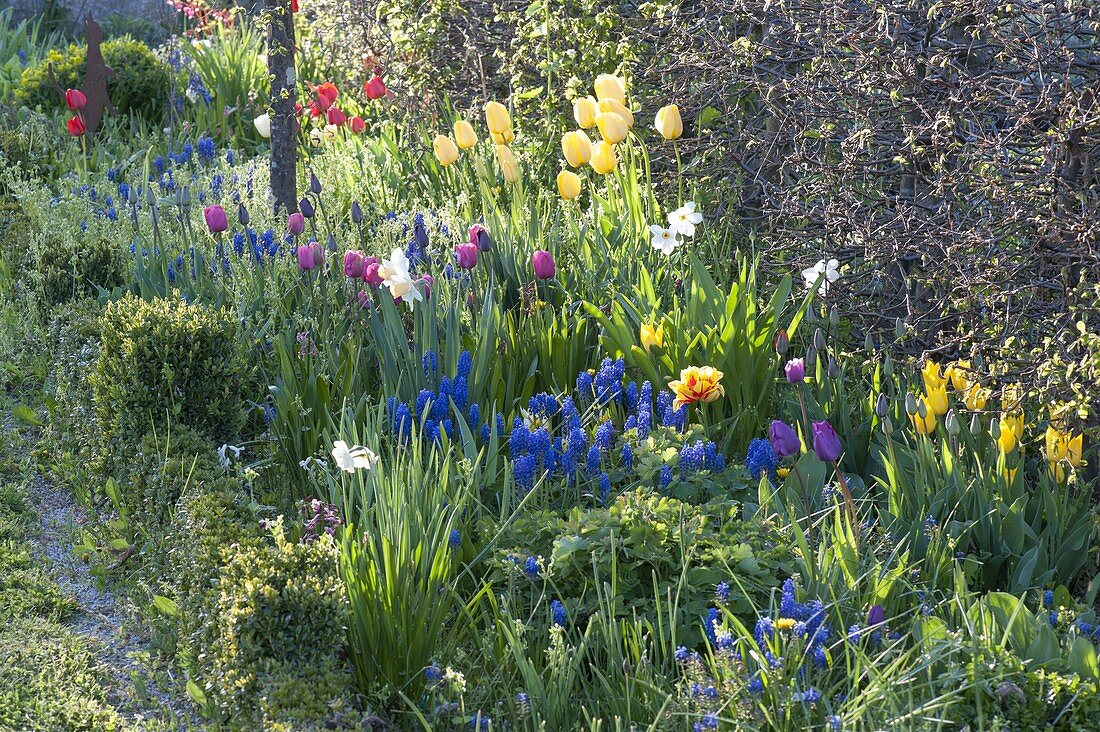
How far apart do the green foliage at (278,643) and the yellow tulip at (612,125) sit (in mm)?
2175

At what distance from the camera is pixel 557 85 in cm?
549

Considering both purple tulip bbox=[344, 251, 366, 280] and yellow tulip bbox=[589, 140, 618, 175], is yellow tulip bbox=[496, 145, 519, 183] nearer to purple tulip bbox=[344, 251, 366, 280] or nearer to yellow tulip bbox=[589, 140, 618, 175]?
yellow tulip bbox=[589, 140, 618, 175]

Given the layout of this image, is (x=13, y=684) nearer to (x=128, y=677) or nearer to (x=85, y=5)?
(x=128, y=677)

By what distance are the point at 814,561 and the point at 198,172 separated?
15.2 feet

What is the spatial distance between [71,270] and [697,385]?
272 cm

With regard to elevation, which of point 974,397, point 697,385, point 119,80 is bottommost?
point 974,397

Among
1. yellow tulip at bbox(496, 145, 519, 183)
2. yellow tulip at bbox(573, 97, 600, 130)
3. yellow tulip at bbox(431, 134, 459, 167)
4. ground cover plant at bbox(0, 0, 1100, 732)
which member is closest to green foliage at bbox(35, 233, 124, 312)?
ground cover plant at bbox(0, 0, 1100, 732)

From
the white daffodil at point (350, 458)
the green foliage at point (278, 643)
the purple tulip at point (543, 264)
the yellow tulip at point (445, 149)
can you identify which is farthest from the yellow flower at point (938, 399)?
the yellow tulip at point (445, 149)

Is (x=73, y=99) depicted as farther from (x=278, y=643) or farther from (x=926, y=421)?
(x=926, y=421)

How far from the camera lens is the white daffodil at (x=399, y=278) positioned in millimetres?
3230

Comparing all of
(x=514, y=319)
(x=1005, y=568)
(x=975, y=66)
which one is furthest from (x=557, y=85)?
(x=1005, y=568)

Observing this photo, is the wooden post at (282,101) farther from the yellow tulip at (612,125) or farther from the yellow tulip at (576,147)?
the yellow tulip at (612,125)

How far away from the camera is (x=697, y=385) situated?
2.96 m

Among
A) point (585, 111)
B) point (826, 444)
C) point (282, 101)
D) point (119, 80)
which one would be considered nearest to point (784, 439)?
point (826, 444)
